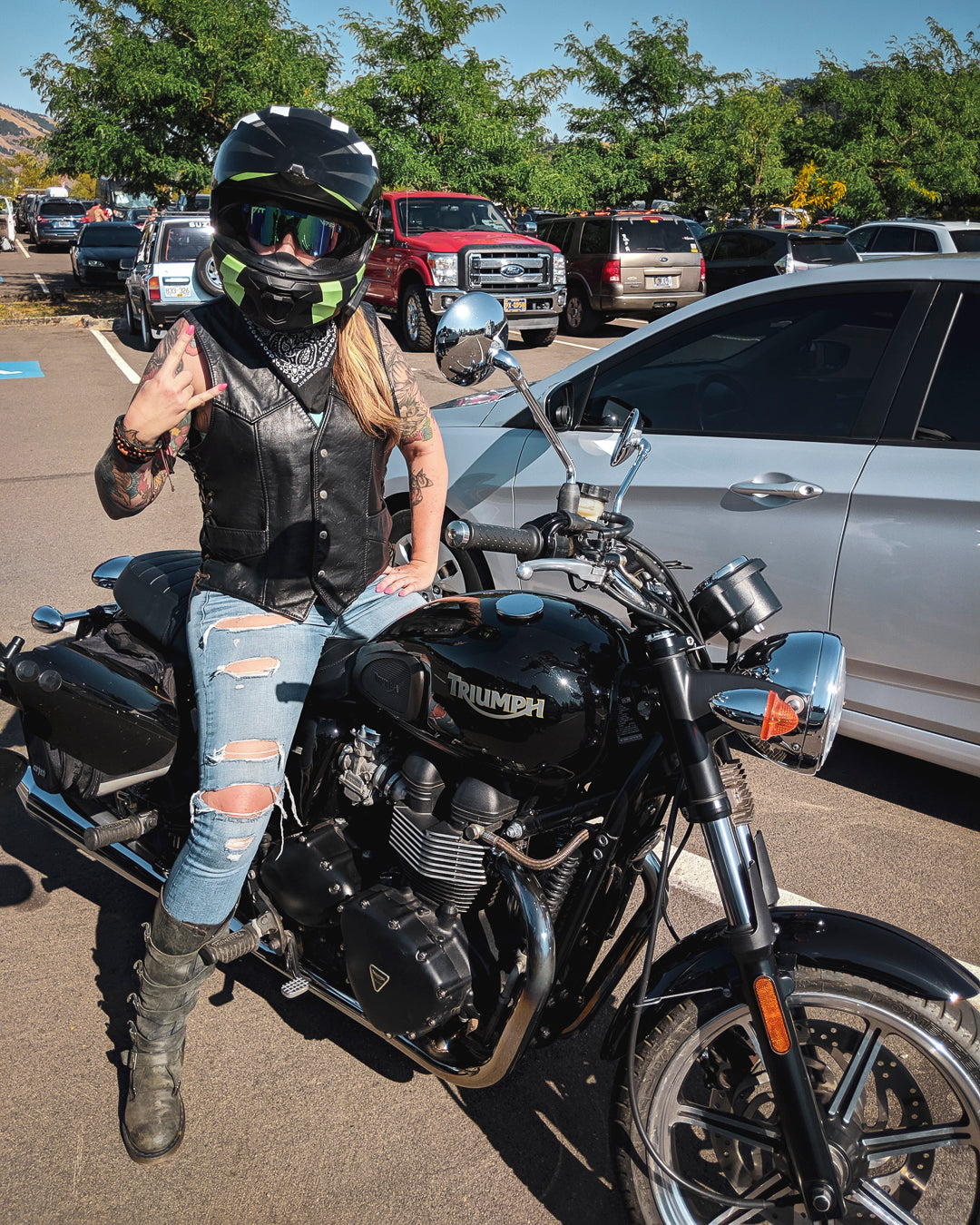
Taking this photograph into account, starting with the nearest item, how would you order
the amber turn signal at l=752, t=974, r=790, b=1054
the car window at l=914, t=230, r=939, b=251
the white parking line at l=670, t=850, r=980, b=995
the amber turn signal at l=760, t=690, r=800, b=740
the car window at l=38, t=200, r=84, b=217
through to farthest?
the amber turn signal at l=760, t=690, r=800, b=740 → the amber turn signal at l=752, t=974, r=790, b=1054 → the white parking line at l=670, t=850, r=980, b=995 → the car window at l=914, t=230, r=939, b=251 → the car window at l=38, t=200, r=84, b=217

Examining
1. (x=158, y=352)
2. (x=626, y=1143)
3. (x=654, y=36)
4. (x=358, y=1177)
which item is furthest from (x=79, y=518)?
(x=654, y=36)

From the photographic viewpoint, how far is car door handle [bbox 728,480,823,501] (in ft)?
11.4

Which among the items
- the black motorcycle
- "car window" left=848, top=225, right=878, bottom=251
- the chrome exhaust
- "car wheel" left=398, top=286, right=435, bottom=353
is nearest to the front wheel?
the black motorcycle

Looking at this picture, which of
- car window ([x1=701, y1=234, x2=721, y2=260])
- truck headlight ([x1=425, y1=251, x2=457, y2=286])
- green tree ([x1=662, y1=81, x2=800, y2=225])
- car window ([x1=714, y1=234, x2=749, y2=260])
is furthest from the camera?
green tree ([x1=662, y1=81, x2=800, y2=225])

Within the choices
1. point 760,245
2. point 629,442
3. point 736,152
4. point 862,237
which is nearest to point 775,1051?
point 629,442

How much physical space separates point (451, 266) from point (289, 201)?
13.7 meters

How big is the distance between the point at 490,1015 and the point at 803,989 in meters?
0.71

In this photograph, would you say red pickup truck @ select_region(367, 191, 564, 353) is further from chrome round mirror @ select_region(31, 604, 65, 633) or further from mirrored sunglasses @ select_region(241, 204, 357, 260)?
mirrored sunglasses @ select_region(241, 204, 357, 260)

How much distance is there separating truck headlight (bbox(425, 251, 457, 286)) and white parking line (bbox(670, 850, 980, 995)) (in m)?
13.0

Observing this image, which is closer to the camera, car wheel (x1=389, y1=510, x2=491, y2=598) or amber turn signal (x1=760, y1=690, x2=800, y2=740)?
amber turn signal (x1=760, y1=690, x2=800, y2=740)

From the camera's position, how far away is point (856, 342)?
3713mm

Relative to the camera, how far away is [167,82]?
17344 mm

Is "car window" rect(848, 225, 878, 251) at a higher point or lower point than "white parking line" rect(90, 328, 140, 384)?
higher

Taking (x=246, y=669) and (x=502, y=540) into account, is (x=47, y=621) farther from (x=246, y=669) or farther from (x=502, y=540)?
(x=502, y=540)
